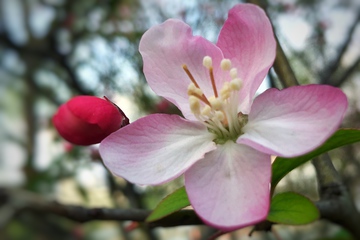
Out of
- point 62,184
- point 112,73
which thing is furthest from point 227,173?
point 62,184

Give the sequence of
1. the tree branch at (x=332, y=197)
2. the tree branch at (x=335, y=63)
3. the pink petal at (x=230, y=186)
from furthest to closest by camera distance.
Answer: the tree branch at (x=335, y=63) < the tree branch at (x=332, y=197) < the pink petal at (x=230, y=186)

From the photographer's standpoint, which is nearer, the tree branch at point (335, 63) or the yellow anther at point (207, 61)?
the yellow anther at point (207, 61)

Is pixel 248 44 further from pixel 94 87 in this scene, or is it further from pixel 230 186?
pixel 94 87

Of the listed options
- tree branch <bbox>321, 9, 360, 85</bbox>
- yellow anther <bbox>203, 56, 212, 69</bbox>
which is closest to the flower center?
yellow anther <bbox>203, 56, 212, 69</bbox>

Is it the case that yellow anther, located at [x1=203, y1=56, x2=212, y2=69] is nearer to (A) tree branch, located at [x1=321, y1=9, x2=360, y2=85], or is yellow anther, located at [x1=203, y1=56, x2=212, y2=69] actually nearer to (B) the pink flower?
(B) the pink flower

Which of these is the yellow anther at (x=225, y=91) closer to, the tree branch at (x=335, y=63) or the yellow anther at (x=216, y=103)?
the yellow anther at (x=216, y=103)

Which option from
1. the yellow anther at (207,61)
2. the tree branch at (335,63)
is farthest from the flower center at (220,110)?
the tree branch at (335,63)

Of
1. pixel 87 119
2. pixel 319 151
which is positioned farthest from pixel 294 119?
pixel 87 119
